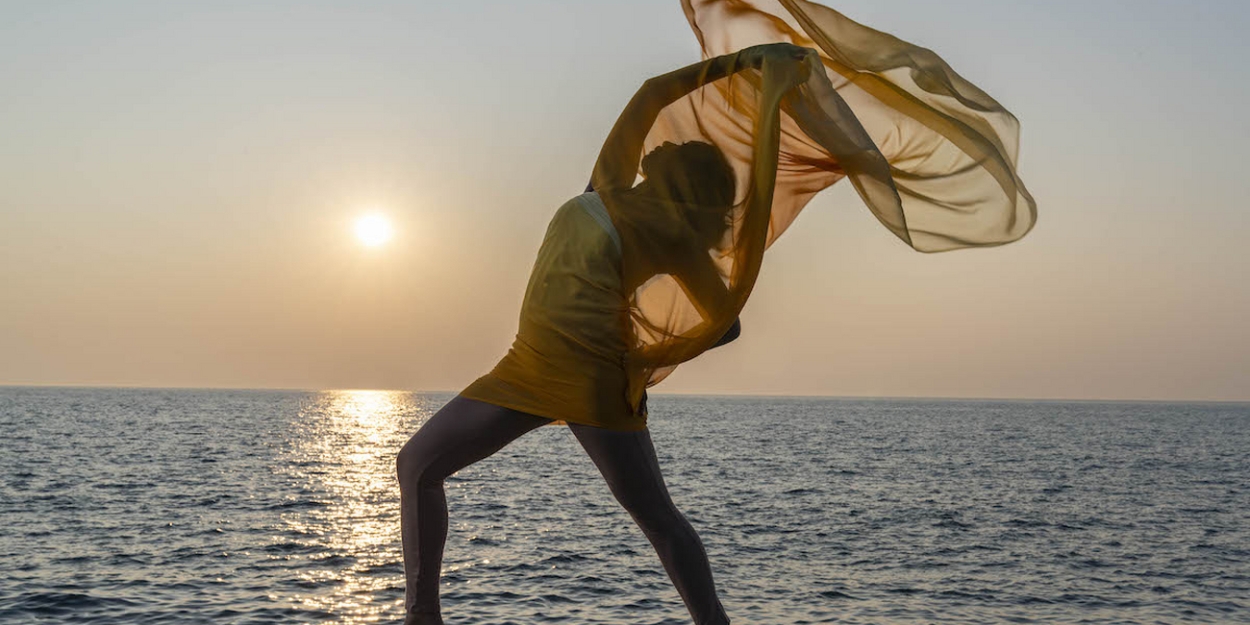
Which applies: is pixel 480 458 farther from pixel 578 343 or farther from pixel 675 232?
pixel 675 232

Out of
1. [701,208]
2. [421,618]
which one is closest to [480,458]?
[421,618]

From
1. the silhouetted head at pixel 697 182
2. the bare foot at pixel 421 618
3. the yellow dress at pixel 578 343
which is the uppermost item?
the silhouetted head at pixel 697 182

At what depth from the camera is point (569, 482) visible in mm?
52469

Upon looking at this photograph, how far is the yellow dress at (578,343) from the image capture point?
3615mm

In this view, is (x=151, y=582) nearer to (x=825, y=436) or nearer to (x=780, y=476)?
(x=780, y=476)

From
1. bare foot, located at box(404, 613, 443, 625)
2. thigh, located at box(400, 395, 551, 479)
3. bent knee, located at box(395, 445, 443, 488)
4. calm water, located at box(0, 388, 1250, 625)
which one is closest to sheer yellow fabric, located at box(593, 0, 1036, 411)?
thigh, located at box(400, 395, 551, 479)

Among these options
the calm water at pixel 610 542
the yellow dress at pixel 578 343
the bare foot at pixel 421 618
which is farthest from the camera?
the calm water at pixel 610 542

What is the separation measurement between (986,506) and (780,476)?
44.9 feet

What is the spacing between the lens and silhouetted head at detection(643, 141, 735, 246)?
3.68m

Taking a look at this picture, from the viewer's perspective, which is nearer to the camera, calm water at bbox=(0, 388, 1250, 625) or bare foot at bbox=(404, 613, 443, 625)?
bare foot at bbox=(404, 613, 443, 625)

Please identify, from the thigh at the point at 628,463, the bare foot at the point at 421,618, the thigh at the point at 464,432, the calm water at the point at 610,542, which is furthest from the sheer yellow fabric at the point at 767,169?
the calm water at the point at 610,542

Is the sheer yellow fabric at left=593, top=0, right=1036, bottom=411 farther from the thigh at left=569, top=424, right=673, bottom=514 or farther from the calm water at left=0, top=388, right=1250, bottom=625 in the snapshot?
the calm water at left=0, top=388, right=1250, bottom=625

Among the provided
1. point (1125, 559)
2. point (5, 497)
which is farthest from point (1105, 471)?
point (5, 497)

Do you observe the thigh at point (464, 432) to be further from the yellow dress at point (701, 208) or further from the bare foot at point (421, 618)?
the bare foot at point (421, 618)
